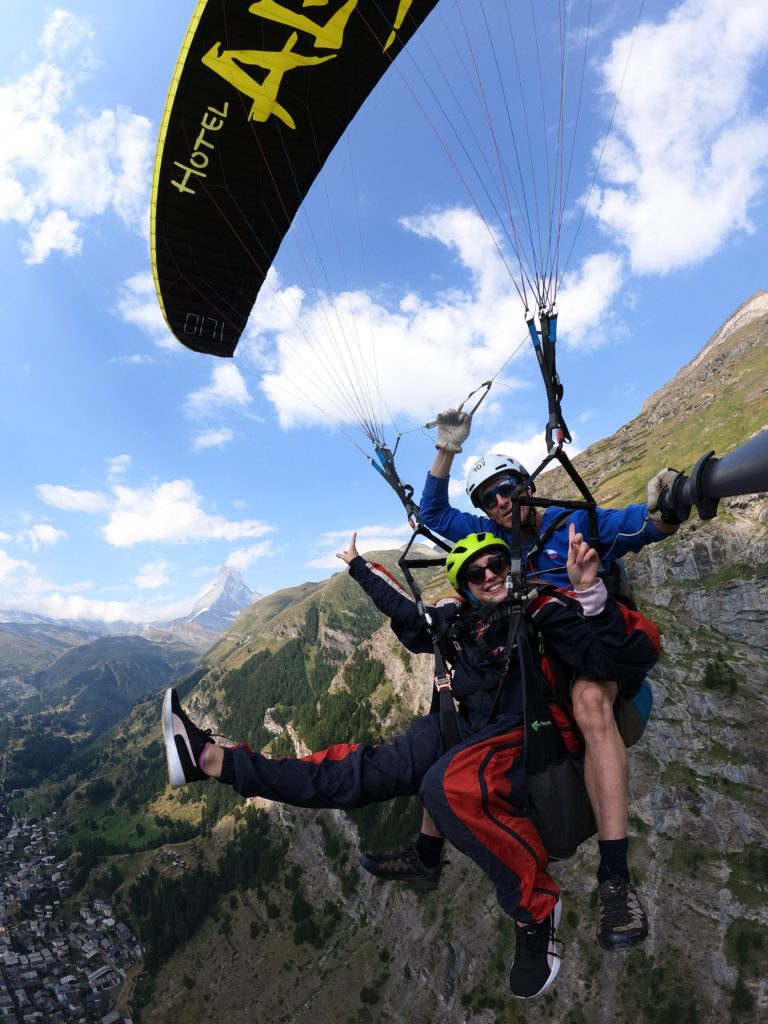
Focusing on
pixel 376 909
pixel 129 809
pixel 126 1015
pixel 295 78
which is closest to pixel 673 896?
pixel 376 909

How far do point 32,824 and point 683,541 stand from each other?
228907mm

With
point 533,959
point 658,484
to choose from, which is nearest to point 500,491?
point 658,484

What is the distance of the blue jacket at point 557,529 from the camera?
6.00m

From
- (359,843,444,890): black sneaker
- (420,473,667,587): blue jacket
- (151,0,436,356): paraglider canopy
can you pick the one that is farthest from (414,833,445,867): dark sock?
(151,0,436,356): paraglider canopy

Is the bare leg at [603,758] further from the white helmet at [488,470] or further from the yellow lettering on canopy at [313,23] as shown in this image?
the yellow lettering on canopy at [313,23]

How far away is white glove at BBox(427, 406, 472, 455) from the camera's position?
8.70 m

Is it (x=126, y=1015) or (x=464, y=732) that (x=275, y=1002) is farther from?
(x=464, y=732)

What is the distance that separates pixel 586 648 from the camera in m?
5.37

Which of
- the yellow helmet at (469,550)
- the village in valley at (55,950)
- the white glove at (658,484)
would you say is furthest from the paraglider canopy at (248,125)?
the village in valley at (55,950)

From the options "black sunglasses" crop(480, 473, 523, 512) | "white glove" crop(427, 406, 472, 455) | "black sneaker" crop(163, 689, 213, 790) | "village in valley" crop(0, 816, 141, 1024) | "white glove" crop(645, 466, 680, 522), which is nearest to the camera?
"white glove" crop(645, 466, 680, 522)

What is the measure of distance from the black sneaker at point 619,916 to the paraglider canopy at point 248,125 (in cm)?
1321

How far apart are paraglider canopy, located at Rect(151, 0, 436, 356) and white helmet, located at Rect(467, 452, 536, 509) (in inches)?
327

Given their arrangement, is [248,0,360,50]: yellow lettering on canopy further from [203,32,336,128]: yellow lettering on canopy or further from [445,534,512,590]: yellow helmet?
[445,534,512,590]: yellow helmet

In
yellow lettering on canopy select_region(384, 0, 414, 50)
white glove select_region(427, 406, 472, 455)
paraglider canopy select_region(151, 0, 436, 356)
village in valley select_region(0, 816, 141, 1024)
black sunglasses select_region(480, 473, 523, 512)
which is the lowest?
village in valley select_region(0, 816, 141, 1024)
